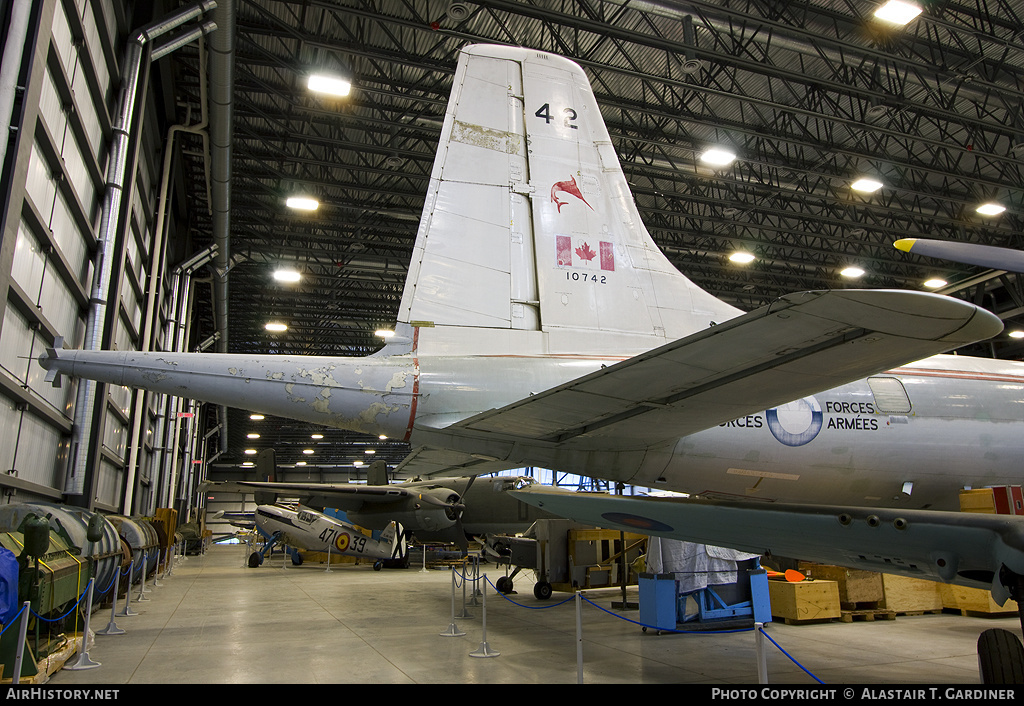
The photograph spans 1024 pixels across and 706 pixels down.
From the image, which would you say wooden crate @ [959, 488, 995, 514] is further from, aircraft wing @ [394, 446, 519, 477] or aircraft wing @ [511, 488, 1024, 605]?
aircraft wing @ [394, 446, 519, 477]

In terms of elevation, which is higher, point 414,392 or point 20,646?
point 414,392

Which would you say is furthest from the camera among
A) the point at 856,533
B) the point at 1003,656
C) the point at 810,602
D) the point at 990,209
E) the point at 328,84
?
the point at 990,209

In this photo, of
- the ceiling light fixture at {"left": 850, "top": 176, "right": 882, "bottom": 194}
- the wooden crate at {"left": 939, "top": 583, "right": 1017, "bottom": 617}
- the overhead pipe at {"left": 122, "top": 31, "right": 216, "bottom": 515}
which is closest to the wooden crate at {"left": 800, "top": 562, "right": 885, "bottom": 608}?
the wooden crate at {"left": 939, "top": 583, "right": 1017, "bottom": 617}

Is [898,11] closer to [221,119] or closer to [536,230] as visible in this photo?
[536,230]

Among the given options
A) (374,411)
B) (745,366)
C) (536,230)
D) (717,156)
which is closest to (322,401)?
(374,411)

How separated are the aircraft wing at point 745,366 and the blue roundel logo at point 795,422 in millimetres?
1403

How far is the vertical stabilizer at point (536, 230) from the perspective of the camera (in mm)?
6312

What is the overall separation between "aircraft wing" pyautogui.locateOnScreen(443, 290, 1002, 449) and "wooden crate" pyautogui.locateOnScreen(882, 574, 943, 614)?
5837 millimetres

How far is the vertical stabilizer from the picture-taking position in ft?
20.7

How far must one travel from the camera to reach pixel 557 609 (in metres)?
10.6

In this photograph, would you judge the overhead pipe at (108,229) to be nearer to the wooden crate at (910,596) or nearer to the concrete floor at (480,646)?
the concrete floor at (480,646)

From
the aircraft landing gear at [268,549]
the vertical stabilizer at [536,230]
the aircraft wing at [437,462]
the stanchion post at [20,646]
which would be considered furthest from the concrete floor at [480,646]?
the aircraft landing gear at [268,549]

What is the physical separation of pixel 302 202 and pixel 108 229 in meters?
7.88

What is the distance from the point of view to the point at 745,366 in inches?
165
